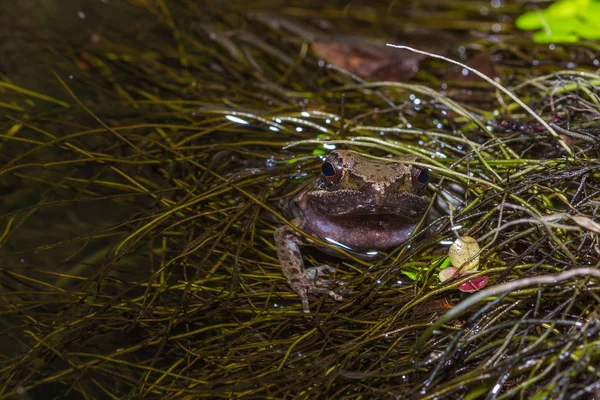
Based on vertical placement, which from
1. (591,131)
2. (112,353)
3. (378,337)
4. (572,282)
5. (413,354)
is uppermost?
(591,131)

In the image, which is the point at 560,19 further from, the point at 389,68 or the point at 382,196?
the point at 382,196

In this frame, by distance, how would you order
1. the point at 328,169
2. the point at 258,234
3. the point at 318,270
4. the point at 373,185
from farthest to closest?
the point at 258,234 < the point at 318,270 < the point at 328,169 < the point at 373,185

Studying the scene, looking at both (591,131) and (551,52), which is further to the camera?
(551,52)

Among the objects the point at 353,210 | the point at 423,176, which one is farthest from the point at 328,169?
the point at 423,176

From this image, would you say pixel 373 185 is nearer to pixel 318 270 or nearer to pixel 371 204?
pixel 371 204

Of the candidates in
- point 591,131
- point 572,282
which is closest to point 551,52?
point 591,131

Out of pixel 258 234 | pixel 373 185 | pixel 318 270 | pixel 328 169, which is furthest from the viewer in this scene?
pixel 258 234
